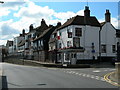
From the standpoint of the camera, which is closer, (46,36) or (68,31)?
(68,31)

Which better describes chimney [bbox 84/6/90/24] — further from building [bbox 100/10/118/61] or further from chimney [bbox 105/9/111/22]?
chimney [bbox 105/9/111/22]

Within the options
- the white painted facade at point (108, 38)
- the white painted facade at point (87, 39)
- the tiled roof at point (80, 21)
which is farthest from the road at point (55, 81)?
the white painted facade at point (108, 38)

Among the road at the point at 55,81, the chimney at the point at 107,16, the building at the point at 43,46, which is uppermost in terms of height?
the chimney at the point at 107,16

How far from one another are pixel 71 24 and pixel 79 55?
6.97 meters

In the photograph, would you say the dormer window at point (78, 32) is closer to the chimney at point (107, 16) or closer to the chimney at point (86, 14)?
the chimney at point (86, 14)

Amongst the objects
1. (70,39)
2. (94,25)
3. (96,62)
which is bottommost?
(96,62)

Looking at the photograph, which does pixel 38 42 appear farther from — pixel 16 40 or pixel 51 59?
pixel 16 40

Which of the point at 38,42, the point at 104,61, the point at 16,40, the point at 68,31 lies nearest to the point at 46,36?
the point at 38,42

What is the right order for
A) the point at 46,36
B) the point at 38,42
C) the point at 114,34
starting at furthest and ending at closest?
the point at 38,42 < the point at 46,36 < the point at 114,34

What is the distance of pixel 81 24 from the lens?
51.8 meters

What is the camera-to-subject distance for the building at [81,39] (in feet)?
165

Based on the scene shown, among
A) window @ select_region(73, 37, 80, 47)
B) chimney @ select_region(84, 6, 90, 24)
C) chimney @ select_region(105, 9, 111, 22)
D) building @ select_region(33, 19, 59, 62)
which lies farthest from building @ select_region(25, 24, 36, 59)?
chimney @ select_region(105, 9, 111, 22)

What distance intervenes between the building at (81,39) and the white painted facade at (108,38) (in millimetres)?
1681

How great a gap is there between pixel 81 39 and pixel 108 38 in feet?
24.6
